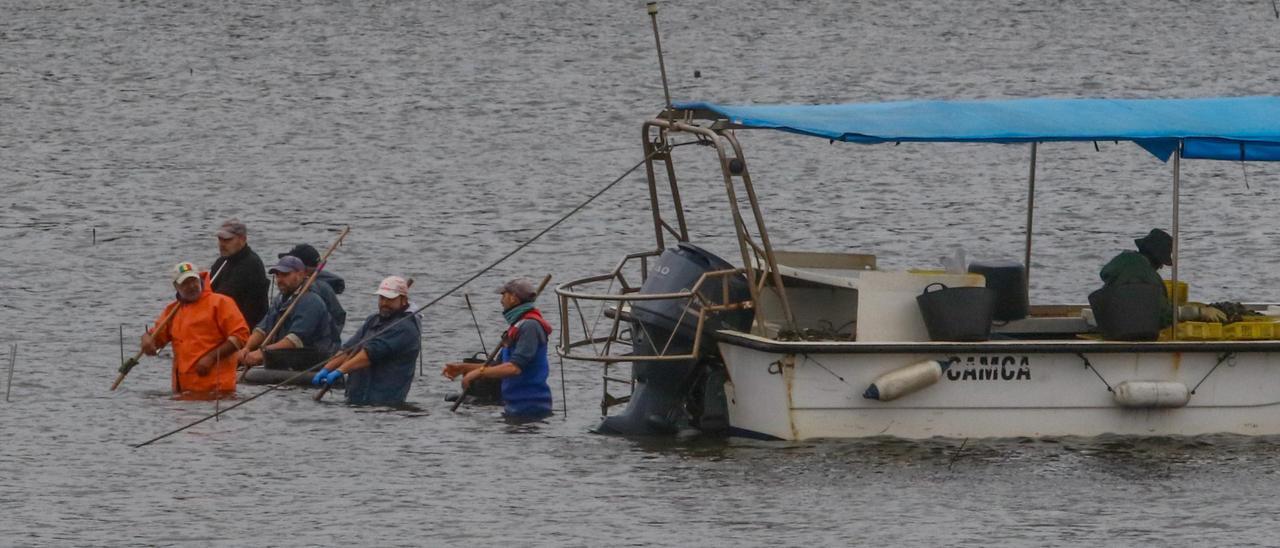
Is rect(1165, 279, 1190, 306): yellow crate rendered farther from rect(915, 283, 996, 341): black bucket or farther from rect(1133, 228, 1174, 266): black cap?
rect(915, 283, 996, 341): black bucket

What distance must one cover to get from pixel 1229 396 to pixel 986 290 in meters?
1.94

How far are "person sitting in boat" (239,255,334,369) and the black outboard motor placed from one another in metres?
3.24

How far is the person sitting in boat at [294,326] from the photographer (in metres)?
19.8

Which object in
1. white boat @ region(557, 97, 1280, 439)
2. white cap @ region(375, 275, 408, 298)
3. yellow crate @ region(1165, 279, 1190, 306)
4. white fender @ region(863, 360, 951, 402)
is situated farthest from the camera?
white cap @ region(375, 275, 408, 298)

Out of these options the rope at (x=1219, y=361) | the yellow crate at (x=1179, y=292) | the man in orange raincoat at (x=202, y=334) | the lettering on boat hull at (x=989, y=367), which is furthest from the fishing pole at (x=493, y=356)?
the rope at (x=1219, y=361)

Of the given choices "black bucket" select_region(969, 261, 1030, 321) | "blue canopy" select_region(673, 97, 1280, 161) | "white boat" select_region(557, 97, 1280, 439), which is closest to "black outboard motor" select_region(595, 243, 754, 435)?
"white boat" select_region(557, 97, 1280, 439)

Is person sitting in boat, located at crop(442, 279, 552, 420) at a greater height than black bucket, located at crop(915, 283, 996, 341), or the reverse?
black bucket, located at crop(915, 283, 996, 341)

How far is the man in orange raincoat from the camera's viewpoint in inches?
750

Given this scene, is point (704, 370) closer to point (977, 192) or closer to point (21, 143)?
point (977, 192)

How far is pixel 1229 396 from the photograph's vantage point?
17.2m

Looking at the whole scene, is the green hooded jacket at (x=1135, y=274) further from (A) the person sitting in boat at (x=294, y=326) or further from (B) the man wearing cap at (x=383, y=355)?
(A) the person sitting in boat at (x=294, y=326)

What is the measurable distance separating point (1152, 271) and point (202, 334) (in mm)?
7375

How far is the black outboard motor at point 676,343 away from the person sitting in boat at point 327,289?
11.1 feet

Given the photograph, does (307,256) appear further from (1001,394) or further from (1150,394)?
(1150,394)
